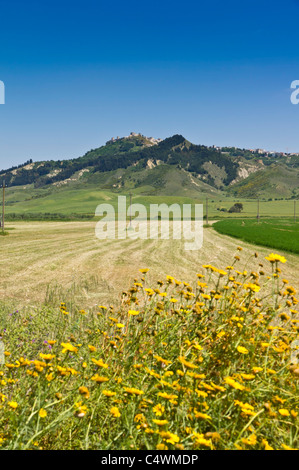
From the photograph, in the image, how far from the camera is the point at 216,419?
2523mm

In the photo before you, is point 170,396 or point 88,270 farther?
point 88,270

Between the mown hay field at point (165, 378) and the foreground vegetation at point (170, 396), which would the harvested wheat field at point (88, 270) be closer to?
the mown hay field at point (165, 378)

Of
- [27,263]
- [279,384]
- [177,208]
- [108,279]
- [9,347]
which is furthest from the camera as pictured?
[177,208]

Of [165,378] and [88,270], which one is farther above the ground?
[165,378]

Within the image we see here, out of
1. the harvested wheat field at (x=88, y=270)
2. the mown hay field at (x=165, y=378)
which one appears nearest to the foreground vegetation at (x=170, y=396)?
the mown hay field at (x=165, y=378)

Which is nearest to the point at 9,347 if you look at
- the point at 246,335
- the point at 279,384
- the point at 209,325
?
the point at 209,325

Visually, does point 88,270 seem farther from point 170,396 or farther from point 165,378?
point 170,396

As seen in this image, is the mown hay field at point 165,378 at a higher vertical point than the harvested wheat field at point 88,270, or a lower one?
higher

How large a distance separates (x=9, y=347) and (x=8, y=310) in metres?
3.69

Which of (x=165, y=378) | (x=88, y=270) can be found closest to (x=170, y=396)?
(x=165, y=378)

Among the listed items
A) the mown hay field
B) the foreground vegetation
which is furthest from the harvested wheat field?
the foreground vegetation

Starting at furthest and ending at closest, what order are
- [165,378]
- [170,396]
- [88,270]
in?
[88,270] < [165,378] < [170,396]

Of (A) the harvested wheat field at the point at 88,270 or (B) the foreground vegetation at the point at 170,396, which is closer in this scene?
(B) the foreground vegetation at the point at 170,396
